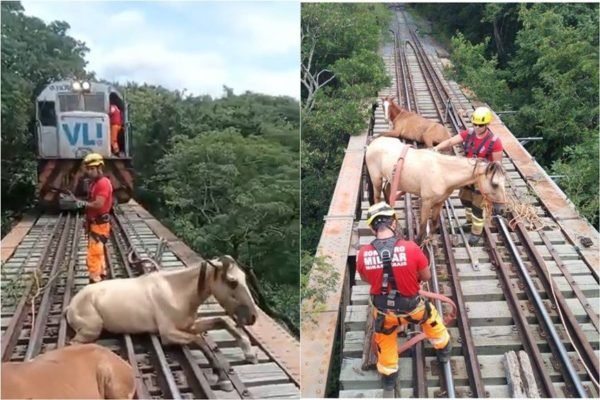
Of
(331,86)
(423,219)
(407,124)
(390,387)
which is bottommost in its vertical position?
(390,387)

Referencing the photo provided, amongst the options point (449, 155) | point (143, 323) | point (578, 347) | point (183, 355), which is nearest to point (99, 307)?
point (143, 323)

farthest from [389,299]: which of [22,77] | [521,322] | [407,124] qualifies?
[22,77]

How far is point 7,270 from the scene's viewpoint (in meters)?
3.89

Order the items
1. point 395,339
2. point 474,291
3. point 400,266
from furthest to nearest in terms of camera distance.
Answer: point 474,291, point 395,339, point 400,266

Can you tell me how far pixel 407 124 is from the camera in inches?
178

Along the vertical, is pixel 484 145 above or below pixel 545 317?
above

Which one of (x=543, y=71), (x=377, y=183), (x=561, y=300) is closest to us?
(x=561, y=300)

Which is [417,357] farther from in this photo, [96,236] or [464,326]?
[96,236]

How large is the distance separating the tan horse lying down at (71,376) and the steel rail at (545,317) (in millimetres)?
2035

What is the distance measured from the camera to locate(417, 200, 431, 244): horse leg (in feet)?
14.2

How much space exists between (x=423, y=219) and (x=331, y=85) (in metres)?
0.91

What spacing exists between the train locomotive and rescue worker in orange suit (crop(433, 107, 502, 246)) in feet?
5.73

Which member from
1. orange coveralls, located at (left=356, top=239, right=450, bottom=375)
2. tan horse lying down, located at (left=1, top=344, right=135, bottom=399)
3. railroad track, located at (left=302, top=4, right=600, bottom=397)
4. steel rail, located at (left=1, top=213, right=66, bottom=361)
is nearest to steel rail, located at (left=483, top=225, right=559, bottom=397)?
railroad track, located at (left=302, top=4, right=600, bottom=397)

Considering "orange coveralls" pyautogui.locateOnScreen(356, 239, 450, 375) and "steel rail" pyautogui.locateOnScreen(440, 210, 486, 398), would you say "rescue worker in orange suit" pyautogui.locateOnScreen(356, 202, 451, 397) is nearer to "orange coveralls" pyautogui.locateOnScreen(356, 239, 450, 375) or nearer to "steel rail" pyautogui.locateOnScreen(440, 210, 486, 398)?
"orange coveralls" pyautogui.locateOnScreen(356, 239, 450, 375)
